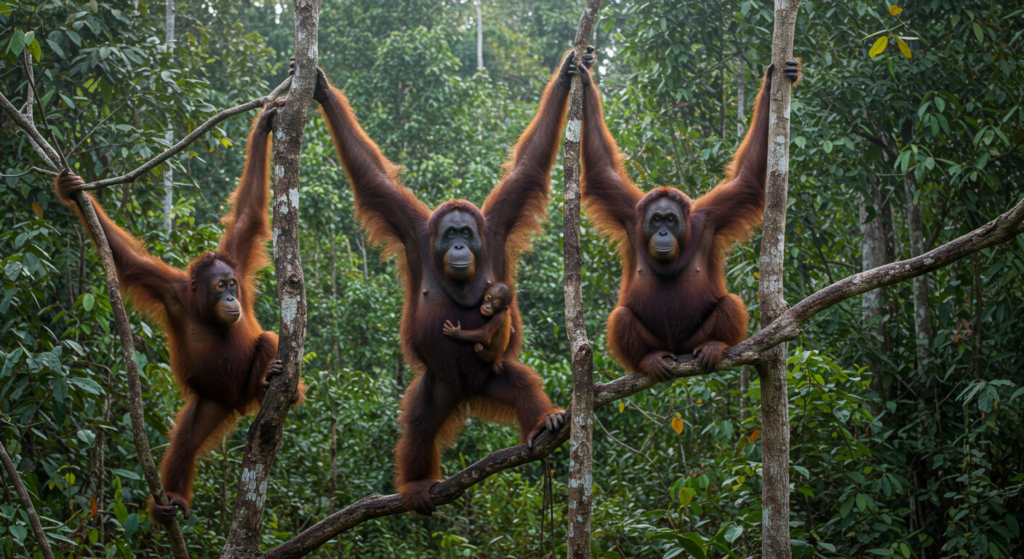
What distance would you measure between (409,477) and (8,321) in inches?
104

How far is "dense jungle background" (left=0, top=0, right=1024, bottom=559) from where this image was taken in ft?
15.7

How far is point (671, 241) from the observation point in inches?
168

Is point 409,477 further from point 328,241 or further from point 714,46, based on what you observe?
point 328,241

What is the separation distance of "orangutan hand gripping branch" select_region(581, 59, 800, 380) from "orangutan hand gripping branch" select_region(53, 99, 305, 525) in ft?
6.19

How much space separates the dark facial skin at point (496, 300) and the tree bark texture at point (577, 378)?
62 cm

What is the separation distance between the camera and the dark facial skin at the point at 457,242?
4.31 meters

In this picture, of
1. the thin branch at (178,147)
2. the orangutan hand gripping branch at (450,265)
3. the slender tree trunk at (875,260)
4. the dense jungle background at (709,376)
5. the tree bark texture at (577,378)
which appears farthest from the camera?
the slender tree trunk at (875,260)

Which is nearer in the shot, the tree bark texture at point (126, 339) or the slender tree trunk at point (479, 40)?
the tree bark texture at point (126, 339)

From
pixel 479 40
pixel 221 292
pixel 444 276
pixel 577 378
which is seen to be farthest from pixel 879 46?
pixel 479 40

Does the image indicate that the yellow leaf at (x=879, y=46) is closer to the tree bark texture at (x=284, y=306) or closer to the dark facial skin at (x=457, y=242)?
the dark facial skin at (x=457, y=242)

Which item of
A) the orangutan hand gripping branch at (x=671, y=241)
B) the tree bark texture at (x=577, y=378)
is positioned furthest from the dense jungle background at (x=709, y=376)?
the tree bark texture at (x=577, y=378)

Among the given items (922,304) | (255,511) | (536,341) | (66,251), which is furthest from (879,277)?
(536,341)

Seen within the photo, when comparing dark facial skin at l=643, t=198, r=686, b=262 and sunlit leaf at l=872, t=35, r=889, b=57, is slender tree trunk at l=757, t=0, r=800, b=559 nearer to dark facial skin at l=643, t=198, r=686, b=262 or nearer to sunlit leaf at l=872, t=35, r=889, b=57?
sunlit leaf at l=872, t=35, r=889, b=57

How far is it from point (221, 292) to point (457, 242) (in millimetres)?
1354
